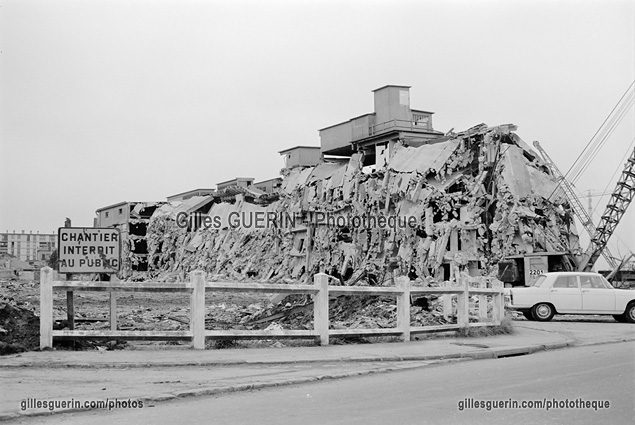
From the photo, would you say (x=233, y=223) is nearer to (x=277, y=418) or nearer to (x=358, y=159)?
(x=358, y=159)

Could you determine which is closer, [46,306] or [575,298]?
[46,306]

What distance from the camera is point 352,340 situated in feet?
49.6

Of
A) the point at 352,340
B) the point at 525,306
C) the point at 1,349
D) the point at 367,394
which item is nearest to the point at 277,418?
the point at 367,394

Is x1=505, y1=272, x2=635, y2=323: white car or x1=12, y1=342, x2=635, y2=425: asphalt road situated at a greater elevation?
x1=505, y1=272, x2=635, y2=323: white car

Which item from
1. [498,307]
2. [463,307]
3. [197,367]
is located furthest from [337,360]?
[498,307]

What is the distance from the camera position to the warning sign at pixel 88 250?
43.3 feet

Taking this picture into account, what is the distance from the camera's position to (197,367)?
11.2 metres

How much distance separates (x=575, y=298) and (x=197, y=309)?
48.3ft

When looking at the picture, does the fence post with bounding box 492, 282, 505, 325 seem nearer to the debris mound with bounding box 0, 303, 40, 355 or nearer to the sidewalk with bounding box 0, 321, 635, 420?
the sidewalk with bounding box 0, 321, 635, 420

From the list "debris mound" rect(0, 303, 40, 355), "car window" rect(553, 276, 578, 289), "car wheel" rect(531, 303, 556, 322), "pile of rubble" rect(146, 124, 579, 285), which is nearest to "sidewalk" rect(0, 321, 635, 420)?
"debris mound" rect(0, 303, 40, 355)

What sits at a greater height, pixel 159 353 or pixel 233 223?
pixel 233 223

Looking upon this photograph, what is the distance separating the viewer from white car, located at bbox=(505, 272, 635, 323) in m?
23.5

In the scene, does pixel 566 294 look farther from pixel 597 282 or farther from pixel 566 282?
pixel 597 282

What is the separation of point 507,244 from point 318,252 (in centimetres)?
2052
